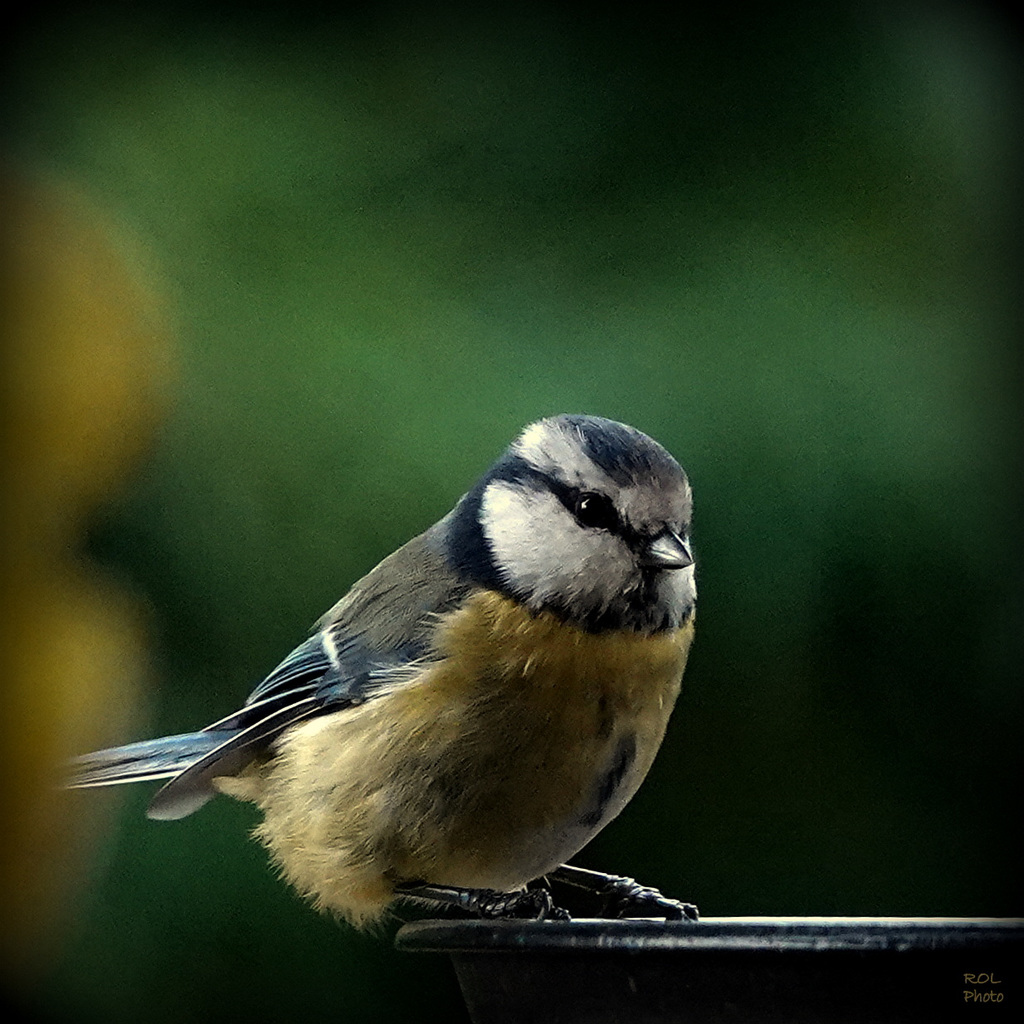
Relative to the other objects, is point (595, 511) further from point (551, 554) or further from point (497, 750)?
point (497, 750)

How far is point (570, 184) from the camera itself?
1571mm

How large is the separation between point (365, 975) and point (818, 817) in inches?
→ 18.5

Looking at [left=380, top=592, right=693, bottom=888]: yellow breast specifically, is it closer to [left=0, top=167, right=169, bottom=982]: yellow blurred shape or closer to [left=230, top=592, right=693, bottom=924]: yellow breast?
[left=230, top=592, right=693, bottom=924]: yellow breast

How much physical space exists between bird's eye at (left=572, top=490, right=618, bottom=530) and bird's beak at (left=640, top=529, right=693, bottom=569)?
1.3 inches

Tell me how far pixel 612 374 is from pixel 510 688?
0.49 metres

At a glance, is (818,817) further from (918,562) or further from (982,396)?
(982,396)

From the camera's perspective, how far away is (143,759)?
133 cm

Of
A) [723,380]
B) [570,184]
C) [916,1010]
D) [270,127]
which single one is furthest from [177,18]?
[916,1010]

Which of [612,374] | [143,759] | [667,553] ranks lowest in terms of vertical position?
[143,759]

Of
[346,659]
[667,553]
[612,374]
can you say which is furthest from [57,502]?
→ [667,553]

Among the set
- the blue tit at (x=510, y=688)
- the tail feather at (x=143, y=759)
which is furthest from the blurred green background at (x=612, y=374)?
the blue tit at (x=510, y=688)

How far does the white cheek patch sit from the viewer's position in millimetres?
1022

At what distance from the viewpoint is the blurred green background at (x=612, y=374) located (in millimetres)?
1352

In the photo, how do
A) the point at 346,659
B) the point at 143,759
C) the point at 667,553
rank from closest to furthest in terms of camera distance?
the point at 667,553
the point at 346,659
the point at 143,759
